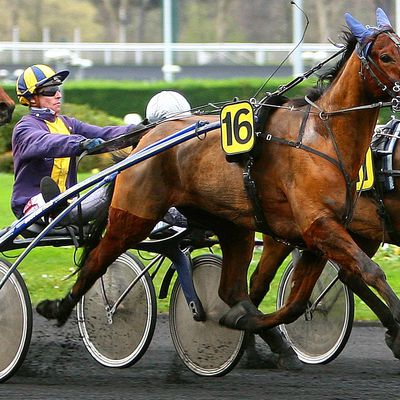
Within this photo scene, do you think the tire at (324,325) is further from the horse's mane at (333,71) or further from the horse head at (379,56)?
the horse head at (379,56)

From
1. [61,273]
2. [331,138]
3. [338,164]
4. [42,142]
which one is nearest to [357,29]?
[331,138]

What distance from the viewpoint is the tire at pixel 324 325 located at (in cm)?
624

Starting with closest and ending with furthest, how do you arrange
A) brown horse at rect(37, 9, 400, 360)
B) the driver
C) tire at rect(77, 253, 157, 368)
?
1. brown horse at rect(37, 9, 400, 360)
2. the driver
3. tire at rect(77, 253, 157, 368)

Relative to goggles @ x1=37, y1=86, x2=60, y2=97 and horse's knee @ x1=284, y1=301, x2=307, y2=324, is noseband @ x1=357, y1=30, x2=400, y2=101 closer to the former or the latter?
horse's knee @ x1=284, y1=301, x2=307, y2=324

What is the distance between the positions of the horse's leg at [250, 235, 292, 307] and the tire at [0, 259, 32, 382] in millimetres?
1362

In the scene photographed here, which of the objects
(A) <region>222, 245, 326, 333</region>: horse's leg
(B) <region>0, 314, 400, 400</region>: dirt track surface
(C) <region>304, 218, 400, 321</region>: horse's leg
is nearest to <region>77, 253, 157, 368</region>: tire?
(B) <region>0, 314, 400, 400</region>: dirt track surface

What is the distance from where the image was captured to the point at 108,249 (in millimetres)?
5793

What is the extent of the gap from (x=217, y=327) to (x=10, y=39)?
43.1 m

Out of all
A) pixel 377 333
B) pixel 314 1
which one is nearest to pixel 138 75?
pixel 314 1

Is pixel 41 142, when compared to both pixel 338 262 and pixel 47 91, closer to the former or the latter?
pixel 47 91

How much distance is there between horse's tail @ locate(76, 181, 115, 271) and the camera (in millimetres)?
5988

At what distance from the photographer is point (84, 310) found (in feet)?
20.8

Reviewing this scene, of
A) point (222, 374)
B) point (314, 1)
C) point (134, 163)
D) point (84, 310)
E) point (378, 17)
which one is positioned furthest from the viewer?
point (314, 1)

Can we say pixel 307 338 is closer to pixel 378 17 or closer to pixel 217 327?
pixel 217 327
